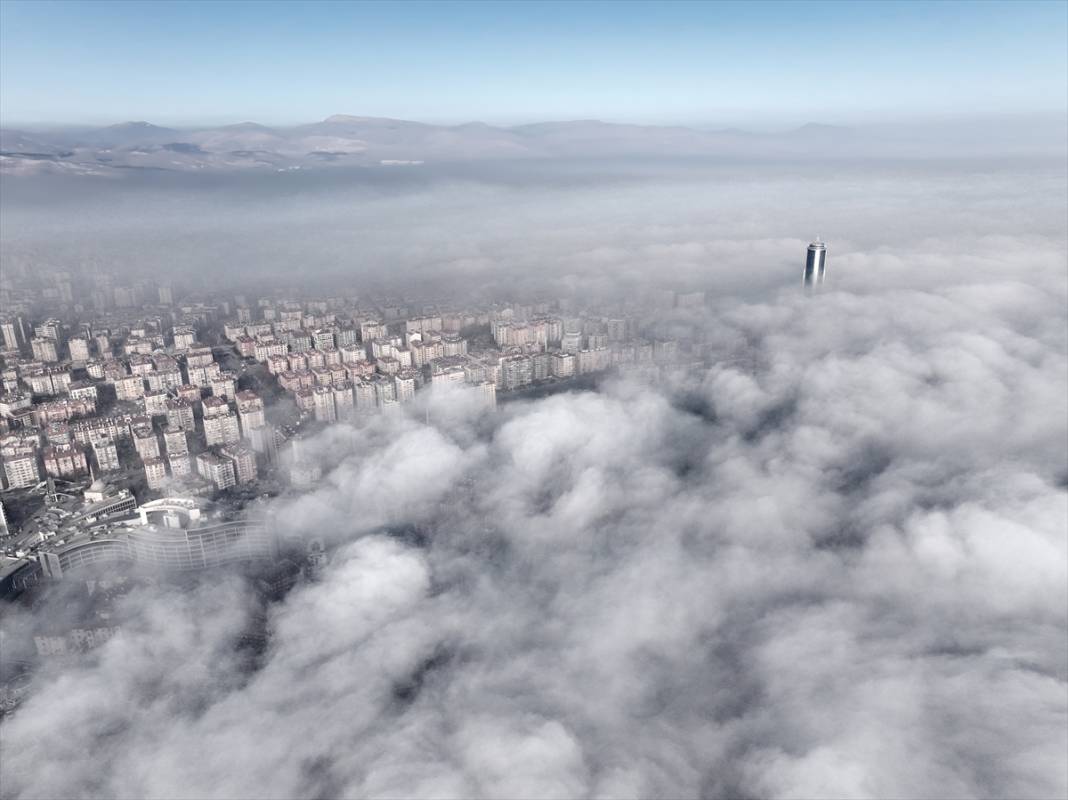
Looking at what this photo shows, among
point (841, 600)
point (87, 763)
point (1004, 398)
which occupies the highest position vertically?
point (1004, 398)

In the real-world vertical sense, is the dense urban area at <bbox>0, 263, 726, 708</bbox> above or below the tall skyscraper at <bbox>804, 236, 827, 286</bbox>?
below

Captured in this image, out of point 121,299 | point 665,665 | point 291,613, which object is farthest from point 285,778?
point 121,299

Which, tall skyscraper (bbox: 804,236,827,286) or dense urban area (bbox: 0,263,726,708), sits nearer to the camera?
dense urban area (bbox: 0,263,726,708)

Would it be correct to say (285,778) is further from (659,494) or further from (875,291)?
(875,291)

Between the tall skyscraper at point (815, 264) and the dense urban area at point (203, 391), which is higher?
the tall skyscraper at point (815, 264)

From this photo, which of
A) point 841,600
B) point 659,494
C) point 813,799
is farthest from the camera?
point 659,494

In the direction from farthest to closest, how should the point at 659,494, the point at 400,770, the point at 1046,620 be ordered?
the point at 659,494 < the point at 1046,620 < the point at 400,770

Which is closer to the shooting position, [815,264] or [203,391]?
[203,391]

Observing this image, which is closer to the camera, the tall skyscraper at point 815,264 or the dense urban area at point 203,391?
the dense urban area at point 203,391
